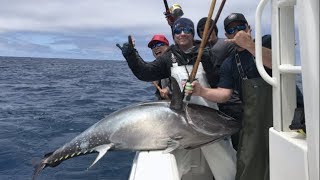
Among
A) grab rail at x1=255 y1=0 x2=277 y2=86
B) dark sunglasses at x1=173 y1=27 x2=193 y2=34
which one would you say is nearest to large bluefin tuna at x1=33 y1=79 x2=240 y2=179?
dark sunglasses at x1=173 y1=27 x2=193 y2=34

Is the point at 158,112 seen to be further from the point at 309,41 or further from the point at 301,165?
the point at 309,41

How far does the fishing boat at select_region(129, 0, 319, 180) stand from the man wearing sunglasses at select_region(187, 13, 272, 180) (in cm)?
48

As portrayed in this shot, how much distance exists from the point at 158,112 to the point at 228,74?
0.76 metres

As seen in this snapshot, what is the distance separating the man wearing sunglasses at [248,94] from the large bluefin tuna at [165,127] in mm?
258

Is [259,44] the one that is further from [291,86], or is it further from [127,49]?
[127,49]

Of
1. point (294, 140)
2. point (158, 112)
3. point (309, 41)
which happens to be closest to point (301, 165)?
point (294, 140)

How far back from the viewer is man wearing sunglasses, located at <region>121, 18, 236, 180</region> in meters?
3.98

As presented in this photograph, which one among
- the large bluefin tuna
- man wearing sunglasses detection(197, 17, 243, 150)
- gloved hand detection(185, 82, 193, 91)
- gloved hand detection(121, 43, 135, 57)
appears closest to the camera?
gloved hand detection(185, 82, 193, 91)

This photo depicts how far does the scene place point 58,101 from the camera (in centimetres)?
1587

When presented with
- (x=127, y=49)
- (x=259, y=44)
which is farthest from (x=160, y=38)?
(x=259, y=44)

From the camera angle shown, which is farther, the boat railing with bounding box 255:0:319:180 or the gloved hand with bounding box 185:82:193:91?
the gloved hand with bounding box 185:82:193:91

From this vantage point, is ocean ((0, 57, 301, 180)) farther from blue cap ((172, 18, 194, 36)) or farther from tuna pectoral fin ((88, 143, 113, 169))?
blue cap ((172, 18, 194, 36))

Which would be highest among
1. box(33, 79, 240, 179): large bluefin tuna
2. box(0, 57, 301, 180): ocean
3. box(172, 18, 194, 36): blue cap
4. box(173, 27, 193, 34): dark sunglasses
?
box(172, 18, 194, 36): blue cap

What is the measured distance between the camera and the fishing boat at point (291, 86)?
6.25 feet
